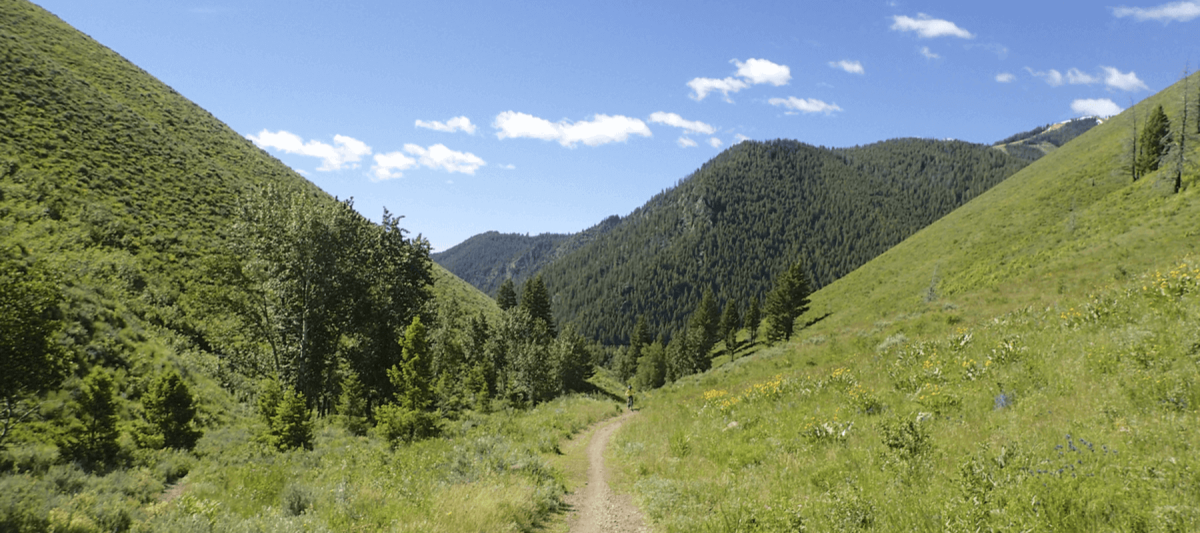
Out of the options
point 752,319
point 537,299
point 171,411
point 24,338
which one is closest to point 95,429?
point 171,411

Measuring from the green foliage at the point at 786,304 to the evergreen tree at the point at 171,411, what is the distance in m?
65.3

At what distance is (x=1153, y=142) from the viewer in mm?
52562

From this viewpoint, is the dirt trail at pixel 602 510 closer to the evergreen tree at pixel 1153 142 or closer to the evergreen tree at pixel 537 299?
the evergreen tree at pixel 537 299

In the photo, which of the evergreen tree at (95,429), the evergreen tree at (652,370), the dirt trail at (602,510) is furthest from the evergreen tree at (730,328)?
the evergreen tree at (95,429)

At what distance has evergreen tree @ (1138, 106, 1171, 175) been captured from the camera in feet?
168

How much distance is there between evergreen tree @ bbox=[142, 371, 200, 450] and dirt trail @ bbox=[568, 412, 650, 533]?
15.9m

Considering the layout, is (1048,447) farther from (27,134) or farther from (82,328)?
(27,134)

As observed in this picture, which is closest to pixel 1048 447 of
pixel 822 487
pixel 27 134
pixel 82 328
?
pixel 822 487

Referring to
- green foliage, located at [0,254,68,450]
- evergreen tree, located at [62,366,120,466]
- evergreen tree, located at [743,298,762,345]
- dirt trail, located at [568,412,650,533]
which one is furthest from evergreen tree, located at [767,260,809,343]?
green foliage, located at [0,254,68,450]

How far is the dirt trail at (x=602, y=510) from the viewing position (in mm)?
9008

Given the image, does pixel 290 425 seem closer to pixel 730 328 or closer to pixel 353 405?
pixel 353 405

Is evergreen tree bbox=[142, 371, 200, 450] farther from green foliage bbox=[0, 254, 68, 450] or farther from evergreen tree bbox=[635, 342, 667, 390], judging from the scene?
evergreen tree bbox=[635, 342, 667, 390]

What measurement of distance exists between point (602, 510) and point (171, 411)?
58.3 feet

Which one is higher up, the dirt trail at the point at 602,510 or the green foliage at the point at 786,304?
Answer: the green foliage at the point at 786,304
